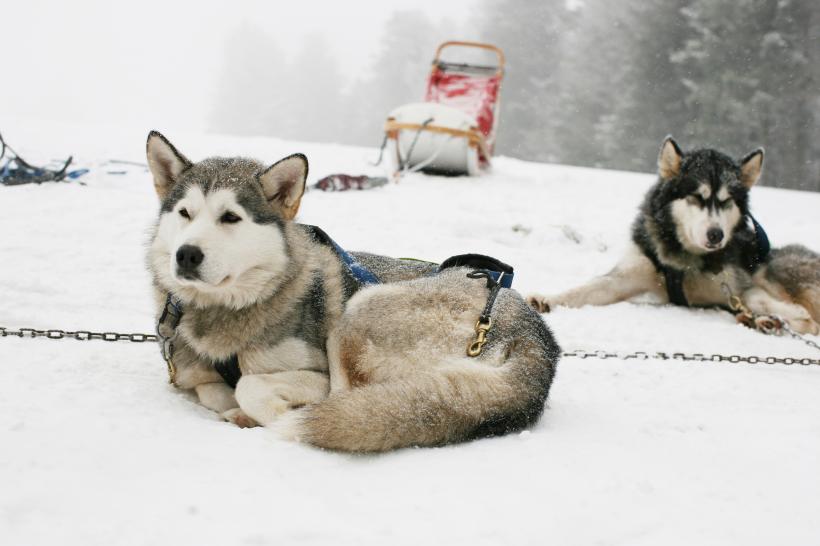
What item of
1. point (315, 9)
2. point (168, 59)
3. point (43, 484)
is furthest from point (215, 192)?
point (315, 9)

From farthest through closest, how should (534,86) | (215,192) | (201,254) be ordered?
(534,86), (215,192), (201,254)

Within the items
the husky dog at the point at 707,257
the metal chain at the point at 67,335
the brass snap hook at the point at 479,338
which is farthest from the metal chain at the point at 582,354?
the brass snap hook at the point at 479,338

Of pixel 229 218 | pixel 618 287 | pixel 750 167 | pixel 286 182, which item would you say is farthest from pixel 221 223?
pixel 750 167

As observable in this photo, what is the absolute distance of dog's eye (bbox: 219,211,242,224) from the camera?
2.54 metres

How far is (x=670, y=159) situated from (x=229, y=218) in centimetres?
391

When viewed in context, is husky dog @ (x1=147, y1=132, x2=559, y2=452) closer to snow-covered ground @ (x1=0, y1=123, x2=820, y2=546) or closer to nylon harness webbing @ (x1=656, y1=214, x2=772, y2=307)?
snow-covered ground @ (x1=0, y1=123, x2=820, y2=546)

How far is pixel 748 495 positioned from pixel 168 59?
10767cm

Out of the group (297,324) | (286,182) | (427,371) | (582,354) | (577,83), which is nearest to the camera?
(427,371)

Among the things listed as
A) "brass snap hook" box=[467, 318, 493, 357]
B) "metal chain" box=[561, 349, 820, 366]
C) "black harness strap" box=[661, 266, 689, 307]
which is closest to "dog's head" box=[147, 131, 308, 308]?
"brass snap hook" box=[467, 318, 493, 357]

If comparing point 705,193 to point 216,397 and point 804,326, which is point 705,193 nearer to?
point 804,326

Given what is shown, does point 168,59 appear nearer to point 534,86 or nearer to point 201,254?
point 534,86

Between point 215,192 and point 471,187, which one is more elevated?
point 215,192

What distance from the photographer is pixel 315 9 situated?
104 meters

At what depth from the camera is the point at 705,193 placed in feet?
15.5
